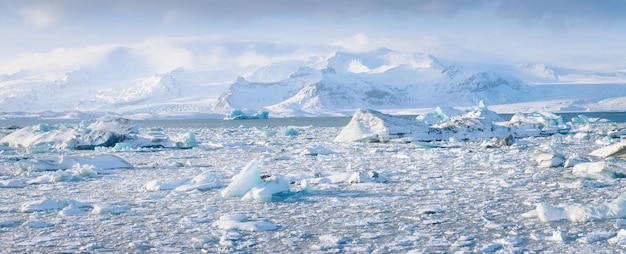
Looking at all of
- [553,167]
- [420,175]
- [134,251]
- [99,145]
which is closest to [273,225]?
[134,251]

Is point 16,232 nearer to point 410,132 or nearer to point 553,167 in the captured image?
point 553,167

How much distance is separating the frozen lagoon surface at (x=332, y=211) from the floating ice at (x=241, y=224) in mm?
19

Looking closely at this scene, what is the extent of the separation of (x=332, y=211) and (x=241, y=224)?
1.25m

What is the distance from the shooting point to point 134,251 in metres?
5.36

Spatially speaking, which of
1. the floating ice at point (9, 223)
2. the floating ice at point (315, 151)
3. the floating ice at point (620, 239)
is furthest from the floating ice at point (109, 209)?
the floating ice at point (315, 151)

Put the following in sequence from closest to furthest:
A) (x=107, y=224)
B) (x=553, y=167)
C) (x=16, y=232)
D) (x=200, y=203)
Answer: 1. (x=16, y=232)
2. (x=107, y=224)
3. (x=200, y=203)
4. (x=553, y=167)

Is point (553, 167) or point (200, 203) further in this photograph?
point (553, 167)

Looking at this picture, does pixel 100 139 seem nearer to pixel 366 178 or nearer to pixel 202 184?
pixel 202 184

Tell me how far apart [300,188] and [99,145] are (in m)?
13.1

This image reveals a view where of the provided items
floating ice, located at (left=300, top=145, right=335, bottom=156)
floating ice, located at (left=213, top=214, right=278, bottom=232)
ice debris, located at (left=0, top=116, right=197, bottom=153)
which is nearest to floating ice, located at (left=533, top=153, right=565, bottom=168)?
floating ice, located at (left=300, top=145, right=335, bottom=156)

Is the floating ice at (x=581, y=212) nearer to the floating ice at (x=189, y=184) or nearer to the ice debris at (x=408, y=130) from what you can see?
the floating ice at (x=189, y=184)

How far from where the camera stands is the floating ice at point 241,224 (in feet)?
20.4

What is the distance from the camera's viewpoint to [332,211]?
23.7 feet

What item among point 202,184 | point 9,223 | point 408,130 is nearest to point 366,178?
point 202,184
